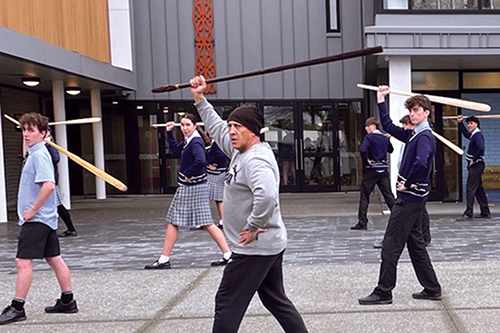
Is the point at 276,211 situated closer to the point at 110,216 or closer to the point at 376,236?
the point at 376,236

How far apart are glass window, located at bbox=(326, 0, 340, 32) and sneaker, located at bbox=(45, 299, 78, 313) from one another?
45.8 ft

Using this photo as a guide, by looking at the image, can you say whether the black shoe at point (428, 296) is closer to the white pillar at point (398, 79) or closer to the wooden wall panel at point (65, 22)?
the white pillar at point (398, 79)

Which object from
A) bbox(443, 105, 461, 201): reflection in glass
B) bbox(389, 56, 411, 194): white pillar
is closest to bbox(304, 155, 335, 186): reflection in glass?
bbox(443, 105, 461, 201): reflection in glass

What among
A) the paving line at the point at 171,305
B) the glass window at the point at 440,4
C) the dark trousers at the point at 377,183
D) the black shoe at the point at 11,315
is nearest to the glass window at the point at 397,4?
the glass window at the point at 440,4

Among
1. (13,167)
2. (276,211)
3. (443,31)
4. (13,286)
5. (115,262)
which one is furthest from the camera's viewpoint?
(13,167)

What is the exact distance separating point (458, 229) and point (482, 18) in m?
4.80

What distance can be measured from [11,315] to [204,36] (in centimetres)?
1356

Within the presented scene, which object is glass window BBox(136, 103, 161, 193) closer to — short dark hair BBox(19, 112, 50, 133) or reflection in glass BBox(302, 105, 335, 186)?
reflection in glass BBox(302, 105, 335, 186)

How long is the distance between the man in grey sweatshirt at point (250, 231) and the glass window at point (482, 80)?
10.9m

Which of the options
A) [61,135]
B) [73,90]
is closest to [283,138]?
[73,90]

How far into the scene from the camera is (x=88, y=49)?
14.6 metres

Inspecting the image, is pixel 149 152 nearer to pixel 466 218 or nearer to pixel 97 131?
pixel 97 131

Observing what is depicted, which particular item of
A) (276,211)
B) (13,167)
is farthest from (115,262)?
(13,167)

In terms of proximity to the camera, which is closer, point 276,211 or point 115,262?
point 276,211
